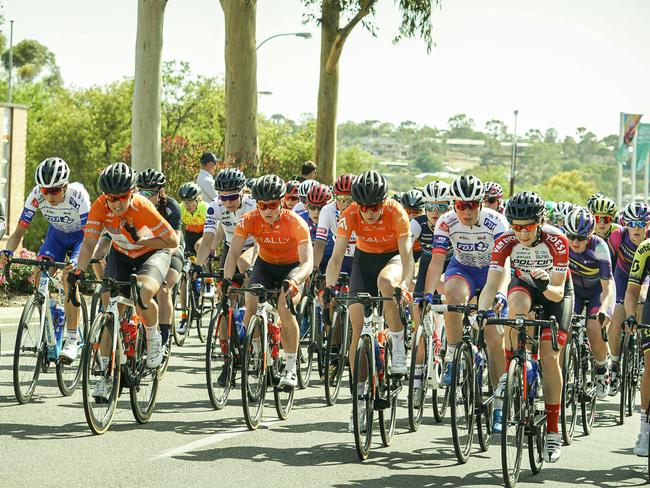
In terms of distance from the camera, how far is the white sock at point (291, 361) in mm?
10633

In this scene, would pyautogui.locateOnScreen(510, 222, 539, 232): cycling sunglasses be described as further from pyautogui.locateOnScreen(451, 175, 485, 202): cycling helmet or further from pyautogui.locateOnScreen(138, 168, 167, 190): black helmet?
pyautogui.locateOnScreen(138, 168, 167, 190): black helmet

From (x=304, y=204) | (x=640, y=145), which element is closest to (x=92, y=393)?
(x=304, y=204)

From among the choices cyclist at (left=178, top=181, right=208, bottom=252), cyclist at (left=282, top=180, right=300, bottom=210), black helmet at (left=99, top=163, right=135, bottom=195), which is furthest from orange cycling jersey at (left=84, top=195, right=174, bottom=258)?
cyclist at (left=178, top=181, right=208, bottom=252)

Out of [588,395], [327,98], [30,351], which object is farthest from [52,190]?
[327,98]

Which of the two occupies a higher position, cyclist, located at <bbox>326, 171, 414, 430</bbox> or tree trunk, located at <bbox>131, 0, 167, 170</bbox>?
tree trunk, located at <bbox>131, 0, 167, 170</bbox>

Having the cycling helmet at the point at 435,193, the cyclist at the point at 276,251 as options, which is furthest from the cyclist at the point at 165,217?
the cycling helmet at the point at 435,193

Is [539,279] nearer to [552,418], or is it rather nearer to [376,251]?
[552,418]

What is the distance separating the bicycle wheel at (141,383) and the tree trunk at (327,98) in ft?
70.5

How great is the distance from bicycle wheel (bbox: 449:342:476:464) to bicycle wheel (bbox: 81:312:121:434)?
285 cm

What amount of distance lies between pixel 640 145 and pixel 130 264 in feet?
187

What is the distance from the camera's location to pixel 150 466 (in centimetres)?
844

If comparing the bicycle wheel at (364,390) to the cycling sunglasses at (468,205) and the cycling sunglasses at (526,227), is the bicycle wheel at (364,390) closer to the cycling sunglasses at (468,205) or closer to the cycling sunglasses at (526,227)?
the cycling sunglasses at (526,227)

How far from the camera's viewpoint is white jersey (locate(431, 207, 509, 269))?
36.1 ft

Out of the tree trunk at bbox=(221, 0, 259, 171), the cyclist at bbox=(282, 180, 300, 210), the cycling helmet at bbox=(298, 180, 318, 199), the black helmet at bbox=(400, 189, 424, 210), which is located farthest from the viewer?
the tree trunk at bbox=(221, 0, 259, 171)
